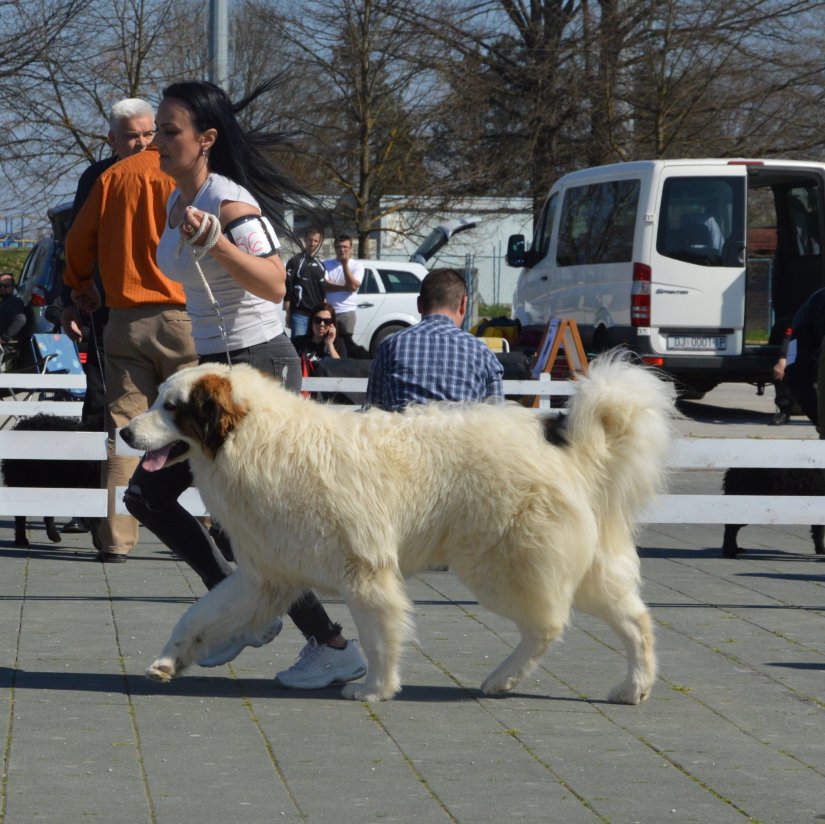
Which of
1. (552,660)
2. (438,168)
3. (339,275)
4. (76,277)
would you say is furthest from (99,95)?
(552,660)

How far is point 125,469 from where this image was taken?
7984mm

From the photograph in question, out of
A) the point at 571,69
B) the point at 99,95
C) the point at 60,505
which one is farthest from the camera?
the point at 571,69

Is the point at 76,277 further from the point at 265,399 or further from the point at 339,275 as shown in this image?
the point at 339,275

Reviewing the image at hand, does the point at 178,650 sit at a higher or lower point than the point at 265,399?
lower

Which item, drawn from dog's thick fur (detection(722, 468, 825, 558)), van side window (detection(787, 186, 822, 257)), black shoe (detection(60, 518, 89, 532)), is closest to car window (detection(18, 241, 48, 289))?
van side window (detection(787, 186, 822, 257))

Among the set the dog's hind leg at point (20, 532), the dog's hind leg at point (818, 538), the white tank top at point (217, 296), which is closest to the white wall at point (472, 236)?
the dog's hind leg at point (818, 538)

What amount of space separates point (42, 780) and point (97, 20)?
18872mm

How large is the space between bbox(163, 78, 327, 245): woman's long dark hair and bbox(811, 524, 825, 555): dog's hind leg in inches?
195

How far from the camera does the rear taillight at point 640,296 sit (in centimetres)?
1672

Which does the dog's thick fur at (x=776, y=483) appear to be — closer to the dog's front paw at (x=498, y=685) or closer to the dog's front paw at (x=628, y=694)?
the dog's front paw at (x=628, y=694)

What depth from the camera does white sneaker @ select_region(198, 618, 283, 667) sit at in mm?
5164

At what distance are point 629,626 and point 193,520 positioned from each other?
1.76m

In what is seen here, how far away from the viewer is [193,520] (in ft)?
18.0

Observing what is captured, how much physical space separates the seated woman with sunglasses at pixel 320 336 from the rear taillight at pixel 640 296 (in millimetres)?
4282
